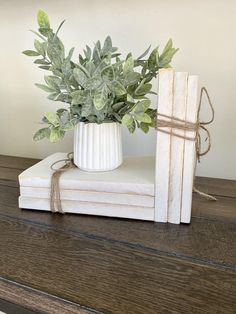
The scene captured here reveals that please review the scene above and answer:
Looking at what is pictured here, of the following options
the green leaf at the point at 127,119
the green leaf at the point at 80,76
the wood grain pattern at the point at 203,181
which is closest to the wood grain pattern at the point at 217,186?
the wood grain pattern at the point at 203,181

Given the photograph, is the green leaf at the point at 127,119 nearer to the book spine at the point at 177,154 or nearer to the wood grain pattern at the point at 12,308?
the book spine at the point at 177,154

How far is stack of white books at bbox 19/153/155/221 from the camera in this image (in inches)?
21.8

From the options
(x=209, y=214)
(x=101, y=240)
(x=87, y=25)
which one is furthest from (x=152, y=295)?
(x=87, y=25)

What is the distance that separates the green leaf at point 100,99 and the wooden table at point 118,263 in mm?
217

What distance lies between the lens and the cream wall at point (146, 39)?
761 millimetres

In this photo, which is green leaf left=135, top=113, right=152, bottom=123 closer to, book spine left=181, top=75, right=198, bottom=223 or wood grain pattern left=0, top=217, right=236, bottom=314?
book spine left=181, top=75, right=198, bottom=223

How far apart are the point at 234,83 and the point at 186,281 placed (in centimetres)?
56

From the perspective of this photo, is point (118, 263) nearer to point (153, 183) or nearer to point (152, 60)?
point (153, 183)

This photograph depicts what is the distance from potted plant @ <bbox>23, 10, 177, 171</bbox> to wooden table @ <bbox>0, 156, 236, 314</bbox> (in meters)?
0.15

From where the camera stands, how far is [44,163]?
680mm

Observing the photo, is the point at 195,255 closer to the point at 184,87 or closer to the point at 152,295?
the point at 152,295

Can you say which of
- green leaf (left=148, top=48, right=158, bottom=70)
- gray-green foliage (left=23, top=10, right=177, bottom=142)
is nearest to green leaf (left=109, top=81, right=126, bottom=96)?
gray-green foliage (left=23, top=10, right=177, bottom=142)

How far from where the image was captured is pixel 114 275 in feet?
1.35

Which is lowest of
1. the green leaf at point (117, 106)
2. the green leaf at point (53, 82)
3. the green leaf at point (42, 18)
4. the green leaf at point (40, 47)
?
the green leaf at point (117, 106)
